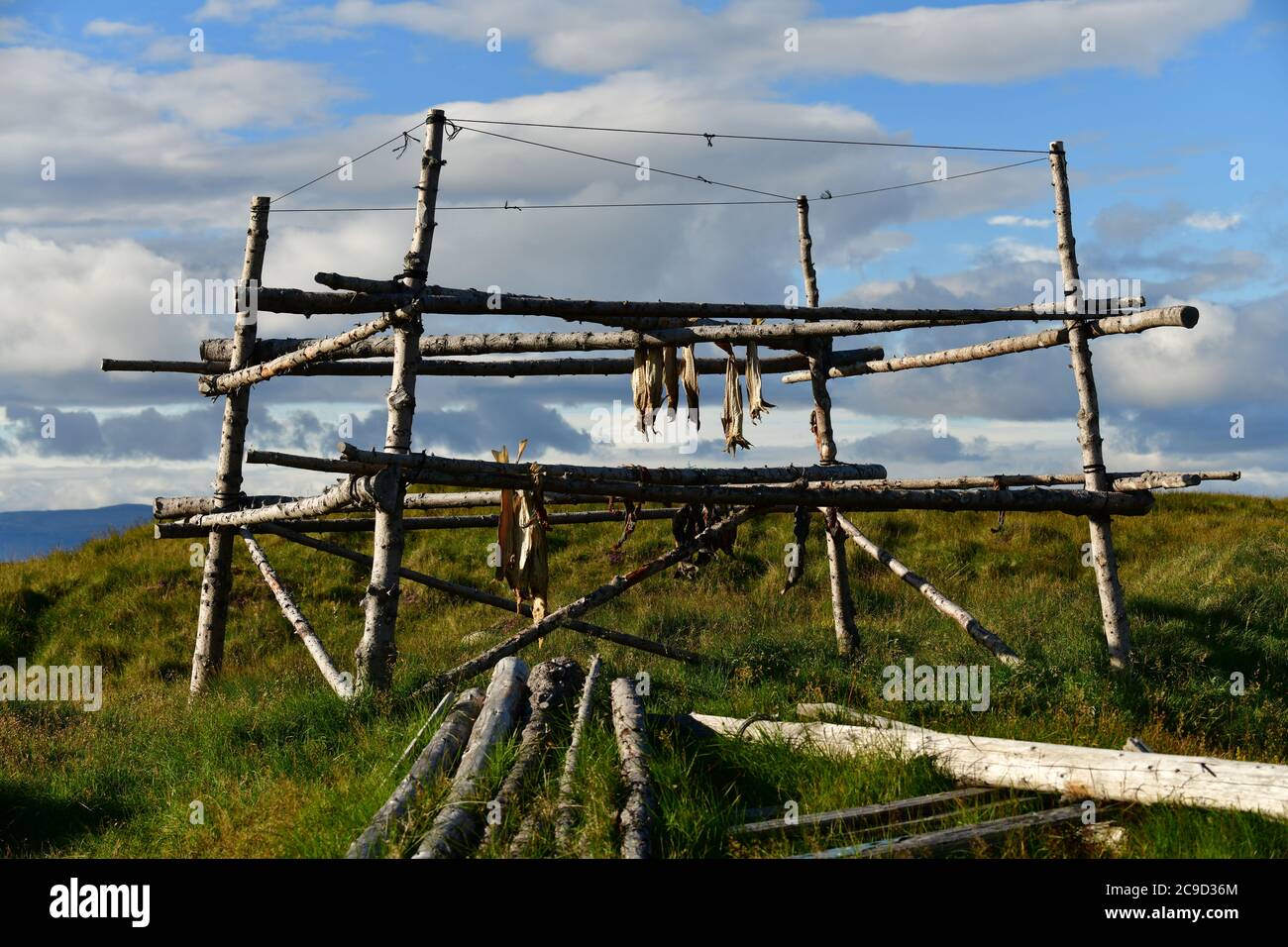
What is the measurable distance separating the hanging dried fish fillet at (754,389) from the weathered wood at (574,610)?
1.07 meters

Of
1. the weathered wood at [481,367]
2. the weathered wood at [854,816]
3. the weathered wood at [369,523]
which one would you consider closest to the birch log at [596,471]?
the weathered wood at [481,367]

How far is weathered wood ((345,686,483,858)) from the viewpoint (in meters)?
5.18

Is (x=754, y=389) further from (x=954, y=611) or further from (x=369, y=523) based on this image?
(x=369, y=523)

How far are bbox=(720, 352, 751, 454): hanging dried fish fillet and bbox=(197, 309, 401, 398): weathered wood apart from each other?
2.71m

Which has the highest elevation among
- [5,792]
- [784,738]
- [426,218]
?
[426,218]

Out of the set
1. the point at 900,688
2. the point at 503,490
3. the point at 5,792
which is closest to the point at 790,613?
the point at 900,688

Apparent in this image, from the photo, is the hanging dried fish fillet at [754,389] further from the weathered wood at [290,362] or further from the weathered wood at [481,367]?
the weathered wood at [290,362]

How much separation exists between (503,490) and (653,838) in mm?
3700

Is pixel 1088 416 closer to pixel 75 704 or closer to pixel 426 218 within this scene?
pixel 426 218

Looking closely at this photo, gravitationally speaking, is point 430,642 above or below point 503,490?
below

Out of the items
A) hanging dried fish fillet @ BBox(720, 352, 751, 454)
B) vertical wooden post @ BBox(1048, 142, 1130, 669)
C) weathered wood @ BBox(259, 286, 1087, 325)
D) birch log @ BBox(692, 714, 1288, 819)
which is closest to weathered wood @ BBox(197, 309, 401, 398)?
weathered wood @ BBox(259, 286, 1087, 325)

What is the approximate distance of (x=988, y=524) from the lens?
19.0 metres
